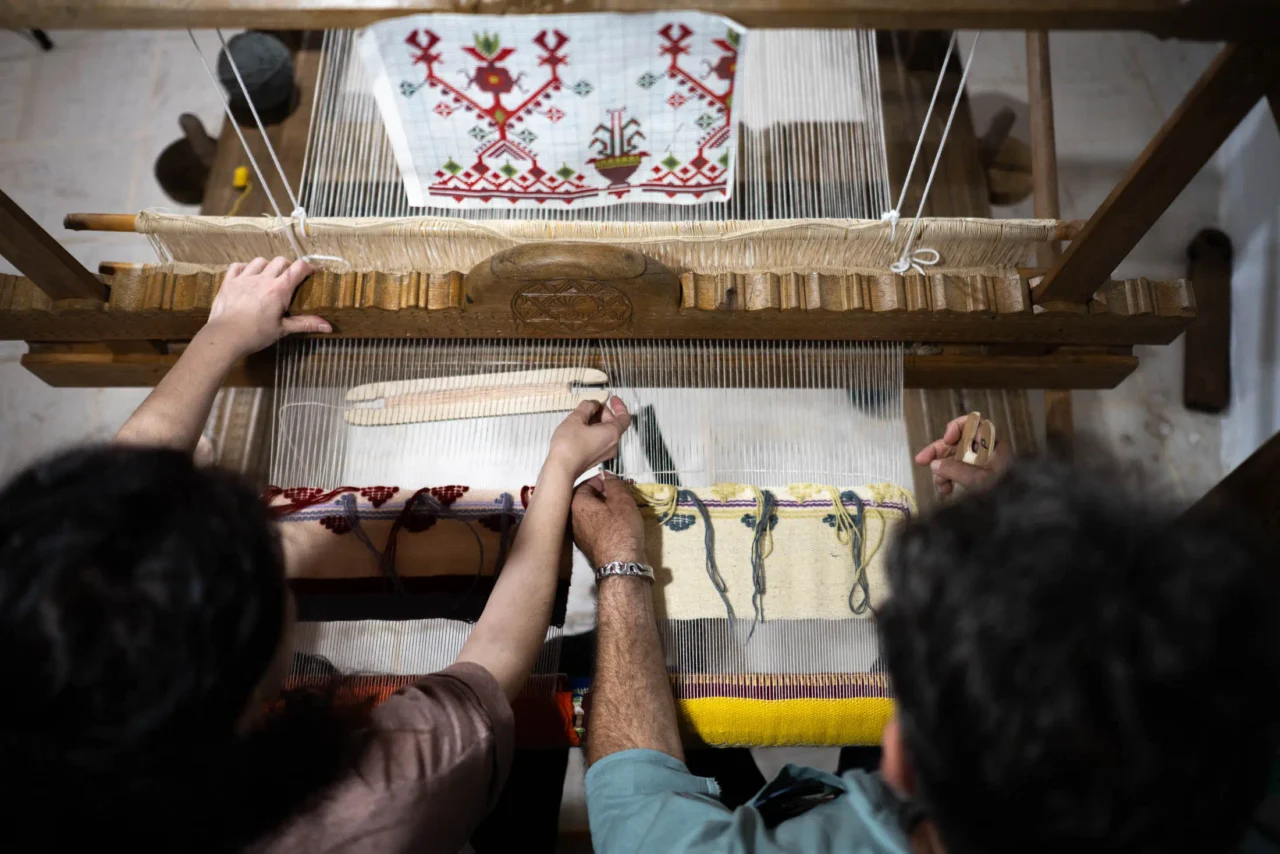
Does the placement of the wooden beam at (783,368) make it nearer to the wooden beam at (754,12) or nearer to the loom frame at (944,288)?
the loom frame at (944,288)

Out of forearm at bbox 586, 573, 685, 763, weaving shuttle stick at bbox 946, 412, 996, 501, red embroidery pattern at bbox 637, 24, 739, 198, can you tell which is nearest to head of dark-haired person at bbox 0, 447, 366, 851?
forearm at bbox 586, 573, 685, 763

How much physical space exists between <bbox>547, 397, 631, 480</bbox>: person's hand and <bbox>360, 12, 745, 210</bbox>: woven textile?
0.52 meters

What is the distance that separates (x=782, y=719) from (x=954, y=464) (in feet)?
1.98

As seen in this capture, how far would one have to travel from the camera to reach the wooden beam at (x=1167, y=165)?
4.27 ft

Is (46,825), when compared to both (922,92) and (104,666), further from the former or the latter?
(922,92)

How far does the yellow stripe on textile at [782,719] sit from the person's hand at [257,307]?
1081 mm

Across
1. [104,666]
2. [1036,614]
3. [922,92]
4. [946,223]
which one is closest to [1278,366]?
[922,92]

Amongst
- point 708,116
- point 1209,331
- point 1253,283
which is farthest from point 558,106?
point 1253,283

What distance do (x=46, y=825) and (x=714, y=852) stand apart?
735 mm

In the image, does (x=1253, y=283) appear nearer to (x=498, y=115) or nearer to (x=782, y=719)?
(x=782, y=719)

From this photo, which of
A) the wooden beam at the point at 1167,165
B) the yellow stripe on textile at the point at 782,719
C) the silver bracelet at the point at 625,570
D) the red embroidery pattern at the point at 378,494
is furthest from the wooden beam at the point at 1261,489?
the red embroidery pattern at the point at 378,494

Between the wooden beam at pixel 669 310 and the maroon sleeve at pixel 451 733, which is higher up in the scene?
the wooden beam at pixel 669 310

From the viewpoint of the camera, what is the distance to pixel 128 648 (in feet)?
2.35

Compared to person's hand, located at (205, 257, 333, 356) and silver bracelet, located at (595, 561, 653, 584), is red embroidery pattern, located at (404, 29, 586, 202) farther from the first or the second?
silver bracelet, located at (595, 561, 653, 584)
